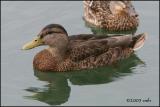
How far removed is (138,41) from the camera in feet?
54.2

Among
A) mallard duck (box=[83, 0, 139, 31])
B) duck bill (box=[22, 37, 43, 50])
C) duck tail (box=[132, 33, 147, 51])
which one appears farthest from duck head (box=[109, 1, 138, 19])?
duck bill (box=[22, 37, 43, 50])

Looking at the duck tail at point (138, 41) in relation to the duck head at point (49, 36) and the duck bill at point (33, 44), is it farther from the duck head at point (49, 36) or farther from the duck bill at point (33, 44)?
the duck bill at point (33, 44)

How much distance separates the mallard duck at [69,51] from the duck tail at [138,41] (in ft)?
1.99

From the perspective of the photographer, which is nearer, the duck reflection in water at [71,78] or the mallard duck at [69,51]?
the duck reflection in water at [71,78]

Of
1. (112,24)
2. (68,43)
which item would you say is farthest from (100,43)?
(112,24)

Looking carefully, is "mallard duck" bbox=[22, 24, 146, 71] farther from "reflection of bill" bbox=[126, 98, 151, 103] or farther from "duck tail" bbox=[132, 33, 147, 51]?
"reflection of bill" bbox=[126, 98, 151, 103]

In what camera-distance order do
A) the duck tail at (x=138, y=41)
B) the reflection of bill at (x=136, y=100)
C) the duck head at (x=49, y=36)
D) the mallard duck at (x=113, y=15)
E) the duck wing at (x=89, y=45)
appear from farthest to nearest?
the mallard duck at (x=113, y=15)
the duck tail at (x=138, y=41)
the duck wing at (x=89, y=45)
the duck head at (x=49, y=36)
the reflection of bill at (x=136, y=100)

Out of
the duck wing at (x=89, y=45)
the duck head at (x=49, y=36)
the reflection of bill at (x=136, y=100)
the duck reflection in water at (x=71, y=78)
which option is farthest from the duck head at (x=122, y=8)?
the reflection of bill at (x=136, y=100)

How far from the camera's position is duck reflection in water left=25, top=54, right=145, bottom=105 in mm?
14547

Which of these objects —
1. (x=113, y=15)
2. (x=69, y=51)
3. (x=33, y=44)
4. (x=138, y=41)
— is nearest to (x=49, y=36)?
(x=33, y=44)

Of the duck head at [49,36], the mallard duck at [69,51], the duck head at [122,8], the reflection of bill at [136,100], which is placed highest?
the duck head at [122,8]

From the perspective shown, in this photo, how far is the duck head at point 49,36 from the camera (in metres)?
15.3

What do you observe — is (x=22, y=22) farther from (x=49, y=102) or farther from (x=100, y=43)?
(x=49, y=102)

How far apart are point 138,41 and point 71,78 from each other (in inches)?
78.3
